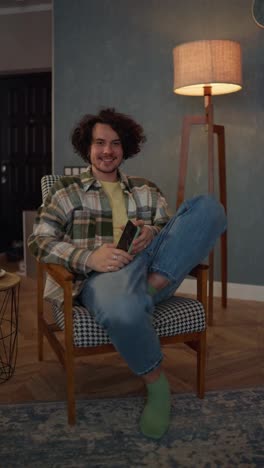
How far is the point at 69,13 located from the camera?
140 inches

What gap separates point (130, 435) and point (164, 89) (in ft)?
8.24

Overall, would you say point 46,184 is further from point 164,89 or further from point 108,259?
point 164,89

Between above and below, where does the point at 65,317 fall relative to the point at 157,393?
above

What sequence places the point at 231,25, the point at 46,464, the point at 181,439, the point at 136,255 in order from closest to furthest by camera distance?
the point at 46,464 < the point at 181,439 < the point at 136,255 < the point at 231,25

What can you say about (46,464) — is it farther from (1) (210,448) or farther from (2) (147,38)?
(2) (147,38)

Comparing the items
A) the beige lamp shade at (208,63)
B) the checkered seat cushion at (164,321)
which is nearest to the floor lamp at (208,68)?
the beige lamp shade at (208,63)

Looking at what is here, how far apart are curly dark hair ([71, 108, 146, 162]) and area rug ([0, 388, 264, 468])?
1.04m

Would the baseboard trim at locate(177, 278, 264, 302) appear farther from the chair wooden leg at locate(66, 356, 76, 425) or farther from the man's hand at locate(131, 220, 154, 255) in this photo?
the chair wooden leg at locate(66, 356, 76, 425)

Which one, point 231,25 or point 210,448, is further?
point 231,25

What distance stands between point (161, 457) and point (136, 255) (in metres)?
0.67

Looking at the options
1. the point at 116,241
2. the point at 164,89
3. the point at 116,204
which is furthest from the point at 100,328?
the point at 164,89

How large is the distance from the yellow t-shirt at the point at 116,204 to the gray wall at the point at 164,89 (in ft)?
4.97

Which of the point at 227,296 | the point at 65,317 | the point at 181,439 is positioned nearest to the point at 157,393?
the point at 181,439

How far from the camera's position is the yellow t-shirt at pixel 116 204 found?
6.31 feet
